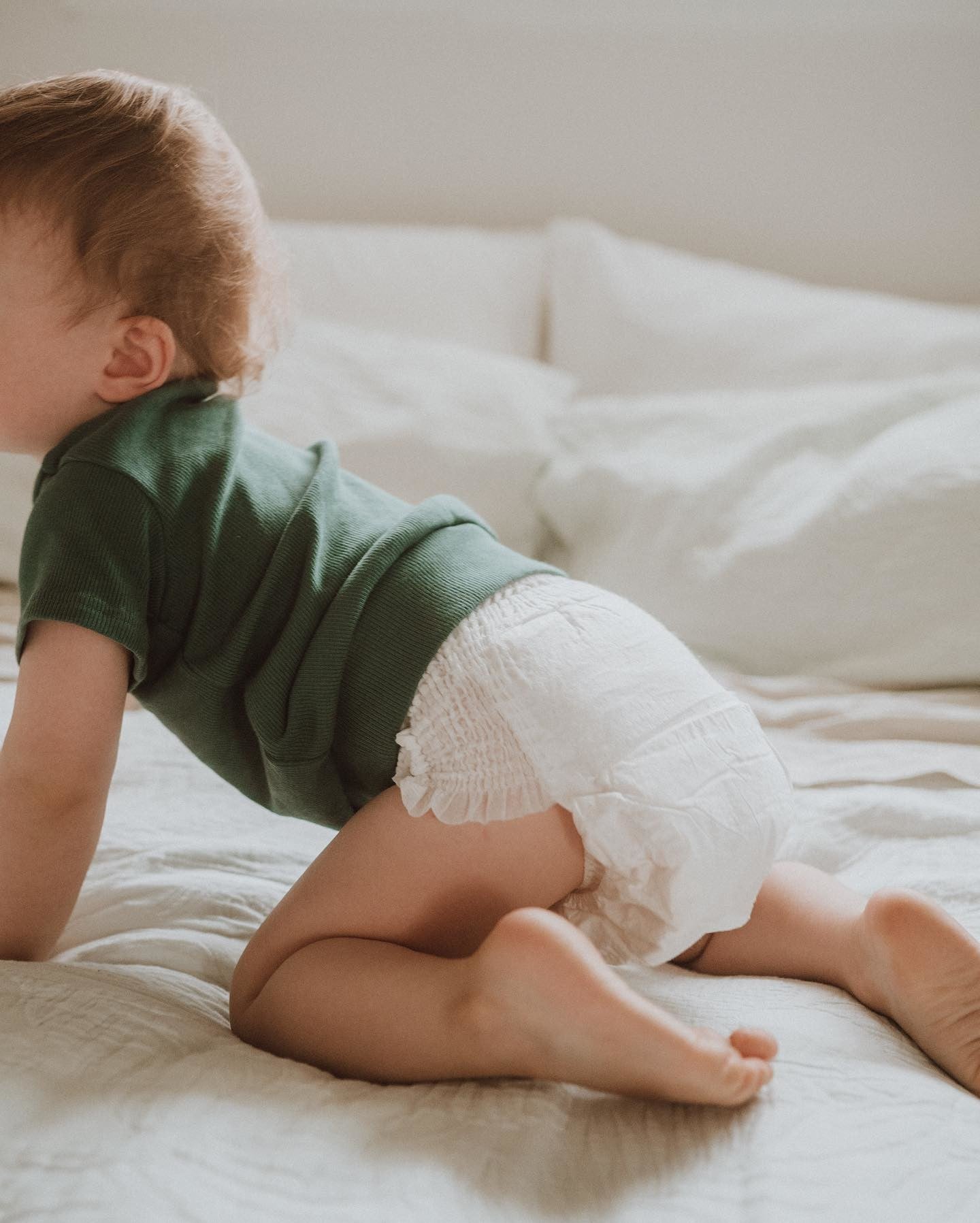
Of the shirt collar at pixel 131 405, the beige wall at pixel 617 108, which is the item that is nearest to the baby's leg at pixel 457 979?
the shirt collar at pixel 131 405

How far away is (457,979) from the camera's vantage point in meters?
0.63

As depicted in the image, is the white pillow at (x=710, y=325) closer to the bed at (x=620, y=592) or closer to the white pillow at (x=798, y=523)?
the bed at (x=620, y=592)

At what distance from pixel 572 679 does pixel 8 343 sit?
47 cm

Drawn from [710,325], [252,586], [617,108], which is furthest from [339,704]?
[617,108]

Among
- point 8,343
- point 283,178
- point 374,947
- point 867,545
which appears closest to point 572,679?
point 374,947

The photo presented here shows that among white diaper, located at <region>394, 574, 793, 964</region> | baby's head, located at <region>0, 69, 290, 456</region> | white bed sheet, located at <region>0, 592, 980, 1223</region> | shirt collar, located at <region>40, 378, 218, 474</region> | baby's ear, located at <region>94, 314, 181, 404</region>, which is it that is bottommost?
white bed sheet, located at <region>0, 592, 980, 1223</region>

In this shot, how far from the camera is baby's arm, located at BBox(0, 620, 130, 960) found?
725 mm

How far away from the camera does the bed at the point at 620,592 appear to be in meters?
0.55

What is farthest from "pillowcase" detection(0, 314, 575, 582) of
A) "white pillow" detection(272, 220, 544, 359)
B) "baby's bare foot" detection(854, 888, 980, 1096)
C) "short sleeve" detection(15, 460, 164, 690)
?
"baby's bare foot" detection(854, 888, 980, 1096)

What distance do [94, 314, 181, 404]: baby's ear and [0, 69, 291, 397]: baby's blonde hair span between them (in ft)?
0.03

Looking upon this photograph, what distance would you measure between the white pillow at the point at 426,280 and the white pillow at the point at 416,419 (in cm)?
21

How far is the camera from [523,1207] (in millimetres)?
533

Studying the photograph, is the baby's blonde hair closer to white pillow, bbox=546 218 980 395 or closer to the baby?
the baby

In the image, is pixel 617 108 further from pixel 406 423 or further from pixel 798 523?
pixel 798 523
